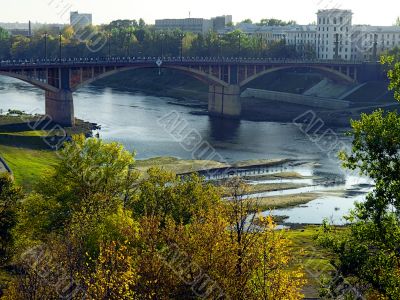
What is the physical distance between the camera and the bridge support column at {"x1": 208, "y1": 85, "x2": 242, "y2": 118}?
123m

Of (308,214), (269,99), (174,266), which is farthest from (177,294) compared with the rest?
(269,99)

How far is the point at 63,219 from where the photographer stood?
37.4 m

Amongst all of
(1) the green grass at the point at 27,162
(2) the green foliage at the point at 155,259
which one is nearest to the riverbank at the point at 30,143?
(1) the green grass at the point at 27,162

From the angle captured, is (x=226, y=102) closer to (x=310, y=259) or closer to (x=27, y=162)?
(x=27, y=162)

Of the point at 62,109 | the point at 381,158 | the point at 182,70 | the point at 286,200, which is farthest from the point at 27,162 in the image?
the point at 182,70

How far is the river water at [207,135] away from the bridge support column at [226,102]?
3.47 meters

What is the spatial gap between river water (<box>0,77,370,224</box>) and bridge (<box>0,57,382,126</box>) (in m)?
6.05

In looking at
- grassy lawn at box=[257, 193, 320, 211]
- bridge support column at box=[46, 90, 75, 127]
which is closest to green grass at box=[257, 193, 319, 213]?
grassy lawn at box=[257, 193, 320, 211]

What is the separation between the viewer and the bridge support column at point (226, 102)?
123375 mm

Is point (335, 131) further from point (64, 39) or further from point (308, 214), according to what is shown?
point (64, 39)

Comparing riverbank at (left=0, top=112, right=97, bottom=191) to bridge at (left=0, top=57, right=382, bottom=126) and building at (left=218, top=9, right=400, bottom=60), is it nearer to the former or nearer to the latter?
bridge at (left=0, top=57, right=382, bottom=126)

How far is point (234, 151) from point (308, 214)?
100 feet

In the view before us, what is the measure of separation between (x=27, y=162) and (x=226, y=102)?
6278 centimetres

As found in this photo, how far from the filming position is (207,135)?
9994 centimetres
